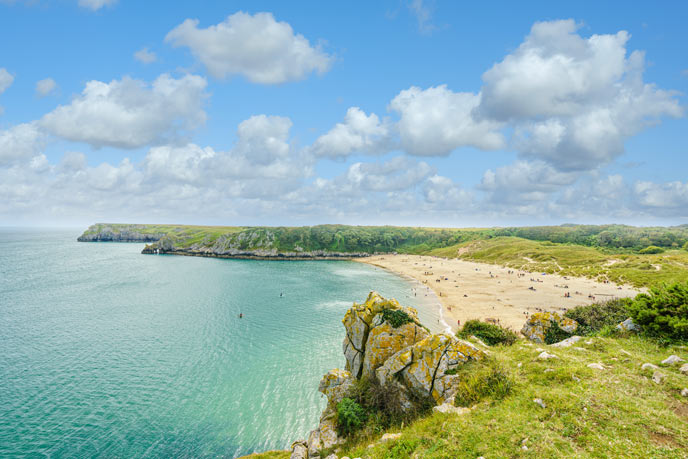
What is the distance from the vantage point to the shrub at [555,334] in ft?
83.9

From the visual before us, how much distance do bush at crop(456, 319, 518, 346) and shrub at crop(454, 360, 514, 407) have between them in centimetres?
1272

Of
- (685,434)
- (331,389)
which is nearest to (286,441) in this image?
(331,389)

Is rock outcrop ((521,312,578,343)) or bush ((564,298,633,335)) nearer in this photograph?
bush ((564,298,633,335))

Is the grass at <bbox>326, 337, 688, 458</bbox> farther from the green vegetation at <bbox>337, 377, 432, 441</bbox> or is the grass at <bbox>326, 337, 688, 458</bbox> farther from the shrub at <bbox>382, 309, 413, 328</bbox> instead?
the shrub at <bbox>382, 309, 413, 328</bbox>

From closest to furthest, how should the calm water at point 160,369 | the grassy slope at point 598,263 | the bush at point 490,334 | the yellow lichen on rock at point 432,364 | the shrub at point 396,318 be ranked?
the yellow lichen on rock at point 432,364 → the shrub at point 396,318 → the calm water at point 160,369 → the bush at point 490,334 → the grassy slope at point 598,263

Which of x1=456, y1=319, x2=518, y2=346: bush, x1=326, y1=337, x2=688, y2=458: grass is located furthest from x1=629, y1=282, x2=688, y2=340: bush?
x1=456, y1=319, x2=518, y2=346: bush

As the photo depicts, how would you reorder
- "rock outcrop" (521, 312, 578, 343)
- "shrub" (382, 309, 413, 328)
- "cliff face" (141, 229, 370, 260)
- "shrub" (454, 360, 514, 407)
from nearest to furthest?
"shrub" (454, 360, 514, 407) < "shrub" (382, 309, 413, 328) < "rock outcrop" (521, 312, 578, 343) < "cliff face" (141, 229, 370, 260)

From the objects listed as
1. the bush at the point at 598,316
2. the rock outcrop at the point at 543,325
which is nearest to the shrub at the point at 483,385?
the rock outcrop at the point at 543,325

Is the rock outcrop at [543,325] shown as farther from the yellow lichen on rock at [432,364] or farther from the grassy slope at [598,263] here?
the grassy slope at [598,263]

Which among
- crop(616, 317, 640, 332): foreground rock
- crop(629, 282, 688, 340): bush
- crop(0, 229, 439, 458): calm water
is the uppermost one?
crop(629, 282, 688, 340): bush

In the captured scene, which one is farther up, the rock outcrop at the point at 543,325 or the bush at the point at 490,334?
the rock outcrop at the point at 543,325

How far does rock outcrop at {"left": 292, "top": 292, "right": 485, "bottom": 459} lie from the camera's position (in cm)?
1608

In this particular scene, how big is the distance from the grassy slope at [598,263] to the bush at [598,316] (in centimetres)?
4293

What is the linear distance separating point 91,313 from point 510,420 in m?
74.5
